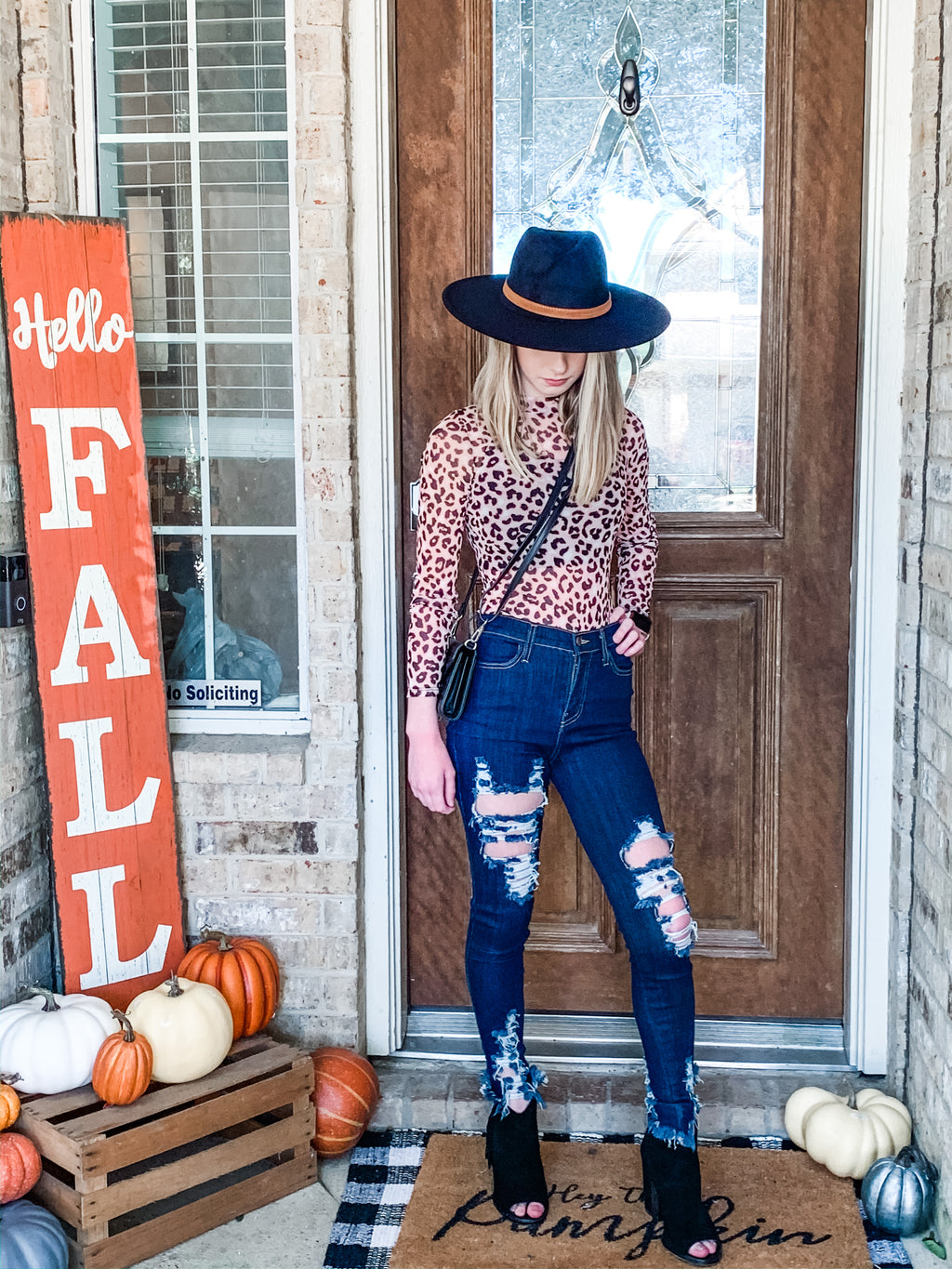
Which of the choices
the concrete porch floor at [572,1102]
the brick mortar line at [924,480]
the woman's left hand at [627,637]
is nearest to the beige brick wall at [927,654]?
the brick mortar line at [924,480]

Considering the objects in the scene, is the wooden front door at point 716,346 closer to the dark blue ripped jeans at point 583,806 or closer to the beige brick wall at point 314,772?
the beige brick wall at point 314,772

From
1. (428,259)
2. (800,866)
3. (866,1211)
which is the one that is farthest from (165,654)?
(866,1211)

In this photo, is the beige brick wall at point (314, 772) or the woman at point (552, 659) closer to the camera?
the woman at point (552, 659)

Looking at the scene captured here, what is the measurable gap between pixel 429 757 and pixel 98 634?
84 centimetres

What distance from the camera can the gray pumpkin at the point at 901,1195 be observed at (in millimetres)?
2262

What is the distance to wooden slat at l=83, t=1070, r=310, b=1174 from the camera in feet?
7.15

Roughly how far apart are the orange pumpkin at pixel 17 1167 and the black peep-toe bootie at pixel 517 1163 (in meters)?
0.83

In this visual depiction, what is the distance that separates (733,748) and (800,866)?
0.31 m

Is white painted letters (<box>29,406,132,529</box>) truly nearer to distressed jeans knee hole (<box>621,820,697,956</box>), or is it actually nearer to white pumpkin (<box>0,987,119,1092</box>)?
white pumpkin (<box>0,987,119,1092</box>)

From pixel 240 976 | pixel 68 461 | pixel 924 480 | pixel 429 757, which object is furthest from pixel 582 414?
pixel 240 976

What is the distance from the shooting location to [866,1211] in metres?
2.33

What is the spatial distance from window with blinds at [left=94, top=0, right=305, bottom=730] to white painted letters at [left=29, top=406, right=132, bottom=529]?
18 centimetres

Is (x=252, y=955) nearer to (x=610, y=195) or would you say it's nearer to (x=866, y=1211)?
(x=866, y=1211)

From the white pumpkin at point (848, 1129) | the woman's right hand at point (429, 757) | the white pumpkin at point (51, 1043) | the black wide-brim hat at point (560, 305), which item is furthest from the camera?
the white pumpkin at point (848, 1129)
